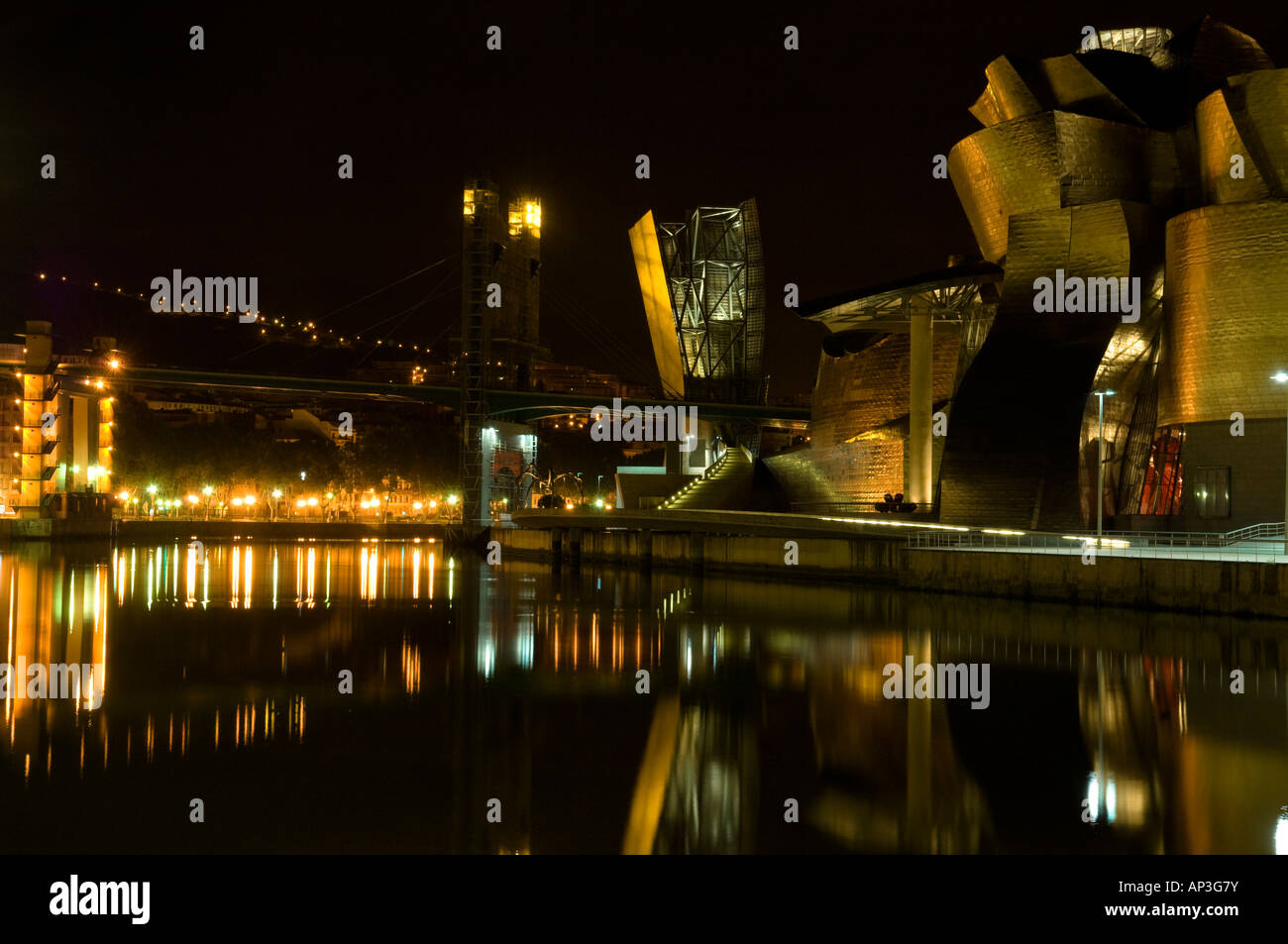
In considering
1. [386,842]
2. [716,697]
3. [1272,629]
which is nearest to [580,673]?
[716,697]

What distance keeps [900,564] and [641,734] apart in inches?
635

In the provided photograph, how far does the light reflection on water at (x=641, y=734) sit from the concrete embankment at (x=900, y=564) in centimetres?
62

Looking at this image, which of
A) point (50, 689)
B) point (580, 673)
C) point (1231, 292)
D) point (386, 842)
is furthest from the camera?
point (1231, 292)

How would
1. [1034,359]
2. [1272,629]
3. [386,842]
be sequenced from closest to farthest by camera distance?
[386,842] → [1272,629] → [1034,359]

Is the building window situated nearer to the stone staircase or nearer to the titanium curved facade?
the titanium curved facade

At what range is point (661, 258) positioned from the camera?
2055 inches

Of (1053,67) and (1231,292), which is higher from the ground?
(1053,67)

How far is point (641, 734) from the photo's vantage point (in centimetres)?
A: 1137

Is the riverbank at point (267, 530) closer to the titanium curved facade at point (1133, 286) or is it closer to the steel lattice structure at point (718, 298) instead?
the steel lattice structure at point (718, 298)

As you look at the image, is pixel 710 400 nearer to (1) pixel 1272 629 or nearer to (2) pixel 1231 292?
(2) pixel 1231 292

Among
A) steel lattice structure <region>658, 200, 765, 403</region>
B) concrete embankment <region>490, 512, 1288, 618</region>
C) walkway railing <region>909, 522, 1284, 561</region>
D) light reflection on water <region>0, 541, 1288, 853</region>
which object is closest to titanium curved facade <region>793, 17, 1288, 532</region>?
walkway railing <region>909, 522, 1284, 561</region>

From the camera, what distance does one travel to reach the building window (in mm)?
28281

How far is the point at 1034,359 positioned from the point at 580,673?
64.6 feet
